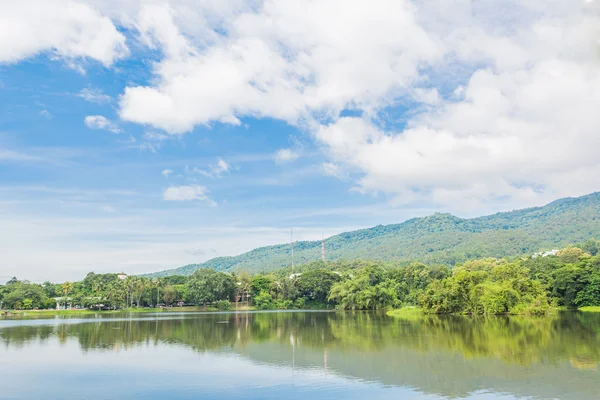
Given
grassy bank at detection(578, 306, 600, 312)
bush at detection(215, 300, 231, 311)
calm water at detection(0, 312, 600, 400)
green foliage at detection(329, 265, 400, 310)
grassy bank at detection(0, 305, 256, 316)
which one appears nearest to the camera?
calm water at detection(0, 312, 600, 400)

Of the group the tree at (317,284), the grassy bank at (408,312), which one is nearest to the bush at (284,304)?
A: the tree at (317,284)

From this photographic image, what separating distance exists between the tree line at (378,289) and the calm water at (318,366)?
16094 mm

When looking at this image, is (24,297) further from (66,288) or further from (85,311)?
(66,288)

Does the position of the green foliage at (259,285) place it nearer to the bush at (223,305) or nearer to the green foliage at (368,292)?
the bush at (223,305)

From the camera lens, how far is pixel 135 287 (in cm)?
8388

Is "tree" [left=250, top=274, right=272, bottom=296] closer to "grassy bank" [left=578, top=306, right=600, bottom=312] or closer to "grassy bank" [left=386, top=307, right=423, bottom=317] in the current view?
"grassy bank" [left=386, top=307, right=423, bottom=317]

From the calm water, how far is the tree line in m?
16.1

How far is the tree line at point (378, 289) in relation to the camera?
46.5 meters

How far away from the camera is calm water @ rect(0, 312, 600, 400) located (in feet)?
48.6

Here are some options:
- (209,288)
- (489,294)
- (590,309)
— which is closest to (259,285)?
(209,288)

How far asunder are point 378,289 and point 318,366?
49143 mm

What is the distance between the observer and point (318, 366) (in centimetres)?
1905

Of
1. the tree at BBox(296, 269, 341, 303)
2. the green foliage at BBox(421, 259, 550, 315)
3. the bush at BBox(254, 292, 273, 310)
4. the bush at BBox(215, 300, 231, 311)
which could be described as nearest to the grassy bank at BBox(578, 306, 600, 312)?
the green foliage at BBox(421, 259, 550, 315)

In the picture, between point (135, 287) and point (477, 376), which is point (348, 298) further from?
point (477, 376)
